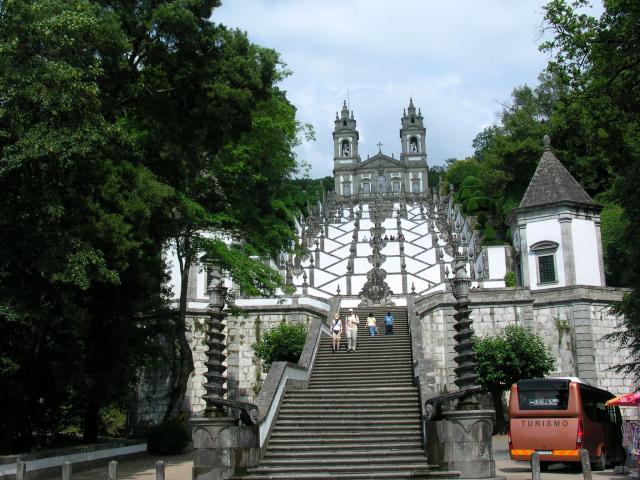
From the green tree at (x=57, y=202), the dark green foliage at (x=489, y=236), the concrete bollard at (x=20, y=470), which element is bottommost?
Result: the concrete bollard at (x=20, y=470)

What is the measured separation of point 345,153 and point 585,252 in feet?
257

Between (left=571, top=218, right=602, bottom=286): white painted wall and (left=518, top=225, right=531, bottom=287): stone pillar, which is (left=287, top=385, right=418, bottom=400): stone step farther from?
(left=571, top=218, right=602, bottom=286): white painted wall

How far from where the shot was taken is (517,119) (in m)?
47.5

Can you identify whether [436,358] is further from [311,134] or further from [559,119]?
[559,119]

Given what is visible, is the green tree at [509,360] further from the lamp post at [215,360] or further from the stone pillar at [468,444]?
the lamp post at [215,360]

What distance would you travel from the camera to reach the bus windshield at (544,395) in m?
15.2

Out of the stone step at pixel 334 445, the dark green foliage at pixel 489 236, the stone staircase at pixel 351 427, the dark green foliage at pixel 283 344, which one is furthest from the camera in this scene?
the dark green foliage at pixel 489 236

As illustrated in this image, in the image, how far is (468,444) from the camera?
12.1 meters

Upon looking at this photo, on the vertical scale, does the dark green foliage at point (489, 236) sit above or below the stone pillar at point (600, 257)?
above

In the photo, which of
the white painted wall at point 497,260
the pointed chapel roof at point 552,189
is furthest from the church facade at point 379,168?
the pointed chapel roof at point 552,189

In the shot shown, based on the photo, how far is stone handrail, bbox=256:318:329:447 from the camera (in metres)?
13.8

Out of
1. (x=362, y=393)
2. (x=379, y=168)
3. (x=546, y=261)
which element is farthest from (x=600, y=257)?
(x=379, y=168)

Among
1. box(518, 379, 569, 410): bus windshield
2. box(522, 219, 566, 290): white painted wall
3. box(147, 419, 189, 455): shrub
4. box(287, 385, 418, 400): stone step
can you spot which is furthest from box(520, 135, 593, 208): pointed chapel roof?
box(147, 419, 189, 455): shrub

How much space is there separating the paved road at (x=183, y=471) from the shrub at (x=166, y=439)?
14.8 inches
